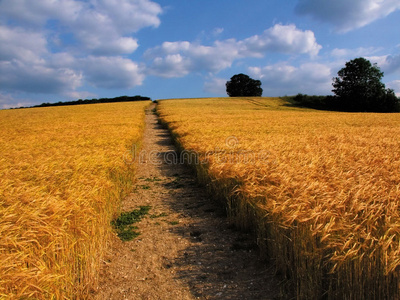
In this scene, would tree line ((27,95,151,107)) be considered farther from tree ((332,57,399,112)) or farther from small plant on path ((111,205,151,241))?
small plant on path ((111,205,151,241))

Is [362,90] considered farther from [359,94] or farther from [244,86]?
[244,86]

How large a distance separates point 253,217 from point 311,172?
1.66 meters

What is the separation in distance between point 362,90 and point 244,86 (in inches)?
2074

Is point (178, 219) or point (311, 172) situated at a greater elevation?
point (311, 172)

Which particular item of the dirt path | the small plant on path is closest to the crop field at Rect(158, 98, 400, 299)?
the dirt path

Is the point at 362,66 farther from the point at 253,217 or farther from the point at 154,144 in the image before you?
the point at 253,217

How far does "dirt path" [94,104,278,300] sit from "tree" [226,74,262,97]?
98308 mm

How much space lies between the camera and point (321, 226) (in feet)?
10.6

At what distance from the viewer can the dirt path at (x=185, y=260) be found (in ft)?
11.9

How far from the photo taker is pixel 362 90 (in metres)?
53.4

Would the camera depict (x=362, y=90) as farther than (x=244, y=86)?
No

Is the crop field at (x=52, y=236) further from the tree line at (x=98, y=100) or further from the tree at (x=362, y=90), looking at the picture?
the tree line at (x=98, y=100)

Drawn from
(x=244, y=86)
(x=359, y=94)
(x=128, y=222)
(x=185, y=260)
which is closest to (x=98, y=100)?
(x=244, y=86)

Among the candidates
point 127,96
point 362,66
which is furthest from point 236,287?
point 127,96
